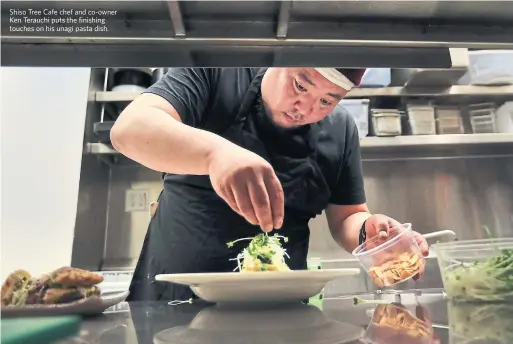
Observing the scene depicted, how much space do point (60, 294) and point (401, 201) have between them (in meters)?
0.97

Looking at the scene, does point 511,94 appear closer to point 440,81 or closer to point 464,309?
point 440,81

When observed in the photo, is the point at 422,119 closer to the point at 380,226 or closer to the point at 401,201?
the point at 401,201

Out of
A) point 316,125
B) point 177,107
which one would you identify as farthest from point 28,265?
point 316,125

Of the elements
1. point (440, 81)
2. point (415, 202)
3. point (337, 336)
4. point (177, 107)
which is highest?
point (440, 81)

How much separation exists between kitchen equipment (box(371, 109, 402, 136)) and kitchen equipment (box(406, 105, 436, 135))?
0.12 feet

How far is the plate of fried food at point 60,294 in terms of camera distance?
0.53 meters

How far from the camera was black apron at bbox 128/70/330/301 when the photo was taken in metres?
0.93

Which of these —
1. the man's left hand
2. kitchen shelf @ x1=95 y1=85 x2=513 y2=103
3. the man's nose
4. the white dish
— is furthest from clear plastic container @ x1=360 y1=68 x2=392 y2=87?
the white dish

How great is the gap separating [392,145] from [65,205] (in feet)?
3.25

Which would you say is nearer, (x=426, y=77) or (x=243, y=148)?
(x=243, y=148)

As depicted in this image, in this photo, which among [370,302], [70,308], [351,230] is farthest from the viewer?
[351,230]

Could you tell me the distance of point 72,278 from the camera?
56 centimetres

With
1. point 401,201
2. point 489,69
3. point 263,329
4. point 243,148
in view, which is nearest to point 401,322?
point 263,329

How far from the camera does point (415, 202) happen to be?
1.26 meters
